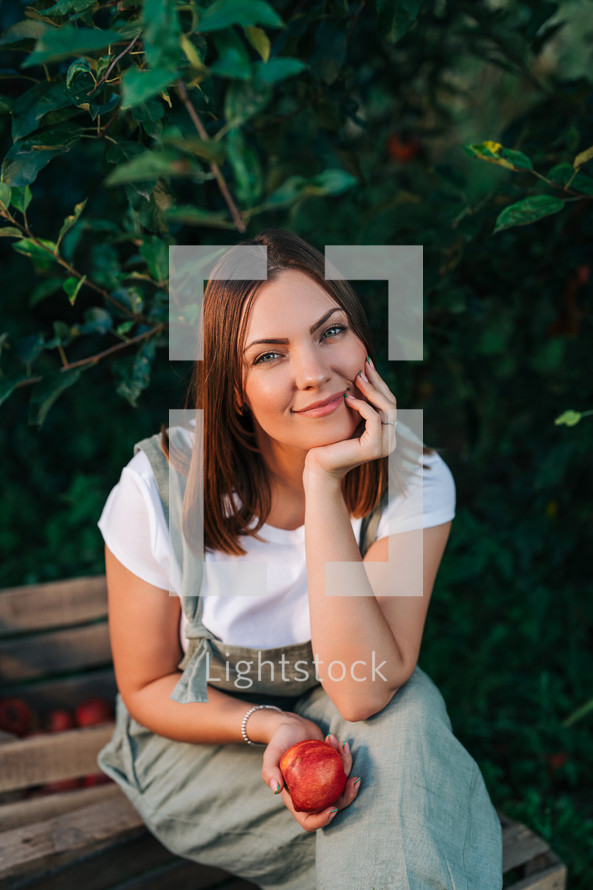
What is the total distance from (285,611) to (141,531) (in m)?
0.29

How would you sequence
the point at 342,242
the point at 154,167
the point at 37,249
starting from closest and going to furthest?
the point at 154,167
the point at 37,249
the point at 342,242

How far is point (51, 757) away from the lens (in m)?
1.54

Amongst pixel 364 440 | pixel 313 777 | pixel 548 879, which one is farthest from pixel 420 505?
pixel 548 879

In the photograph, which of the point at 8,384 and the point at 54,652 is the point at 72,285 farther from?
the point at 54,652

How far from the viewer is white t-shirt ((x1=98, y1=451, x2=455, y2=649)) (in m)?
1.21

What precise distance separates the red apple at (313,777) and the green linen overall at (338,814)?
60mm

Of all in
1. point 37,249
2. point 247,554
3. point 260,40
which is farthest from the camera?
point 247,554

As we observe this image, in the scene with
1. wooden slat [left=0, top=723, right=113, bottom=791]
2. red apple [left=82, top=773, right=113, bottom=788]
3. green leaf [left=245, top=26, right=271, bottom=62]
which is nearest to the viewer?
green leaf [left=245, top=26, right=271, bottom=62]

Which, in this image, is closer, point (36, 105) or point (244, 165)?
point (244, 165)

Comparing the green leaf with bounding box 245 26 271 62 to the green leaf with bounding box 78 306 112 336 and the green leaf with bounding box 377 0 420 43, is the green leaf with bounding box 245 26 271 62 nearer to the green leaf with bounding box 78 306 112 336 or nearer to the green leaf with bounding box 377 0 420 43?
the green leaf with bounding box 377 0 420 43

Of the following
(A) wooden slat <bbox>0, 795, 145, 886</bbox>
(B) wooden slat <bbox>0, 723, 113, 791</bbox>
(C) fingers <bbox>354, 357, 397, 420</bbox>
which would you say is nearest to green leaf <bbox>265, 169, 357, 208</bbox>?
(C) fingers <bbox>354, 357, 397, 420</bbox>

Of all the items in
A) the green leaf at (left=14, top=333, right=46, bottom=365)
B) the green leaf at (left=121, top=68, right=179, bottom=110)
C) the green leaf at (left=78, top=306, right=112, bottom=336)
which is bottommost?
the green leaf at (left=14, top=333, right=46, bottom=365)

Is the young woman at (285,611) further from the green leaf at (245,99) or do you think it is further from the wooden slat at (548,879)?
the green leaf at (245,99)

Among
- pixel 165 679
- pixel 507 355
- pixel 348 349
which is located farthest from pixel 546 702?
pixel 348 349
